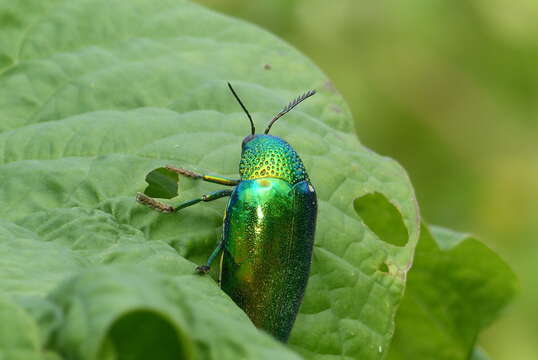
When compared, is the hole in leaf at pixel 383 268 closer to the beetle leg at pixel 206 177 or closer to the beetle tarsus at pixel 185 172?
the beetle leg at pixel 206 177

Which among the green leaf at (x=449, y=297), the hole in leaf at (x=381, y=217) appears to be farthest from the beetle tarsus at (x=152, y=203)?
the green leaf at (x=449, y=297)

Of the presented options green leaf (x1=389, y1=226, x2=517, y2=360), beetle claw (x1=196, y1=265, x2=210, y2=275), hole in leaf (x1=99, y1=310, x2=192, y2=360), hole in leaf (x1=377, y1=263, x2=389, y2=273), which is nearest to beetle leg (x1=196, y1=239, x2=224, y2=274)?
beetle claw (x1=196, y1=265, x2=210, y2=275)

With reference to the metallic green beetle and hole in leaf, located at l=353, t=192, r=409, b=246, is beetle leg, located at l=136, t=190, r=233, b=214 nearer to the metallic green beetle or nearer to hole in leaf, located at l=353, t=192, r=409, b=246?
the metallic green beetle

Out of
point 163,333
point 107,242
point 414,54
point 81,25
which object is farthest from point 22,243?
point 414,54

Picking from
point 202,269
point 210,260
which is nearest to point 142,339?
point 202,269

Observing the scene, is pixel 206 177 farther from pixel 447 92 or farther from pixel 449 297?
pixel 447 92

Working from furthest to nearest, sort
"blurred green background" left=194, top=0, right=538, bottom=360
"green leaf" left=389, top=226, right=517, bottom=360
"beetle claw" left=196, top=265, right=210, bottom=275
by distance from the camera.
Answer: "blurred green background" left=194, top=0, right=538, bottom=360, "green leaf" left=389, top=226, right=517, bottom=360, "beetle claw" left=196, top=265, right=210, bottom=275
